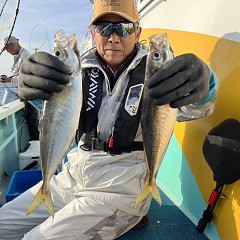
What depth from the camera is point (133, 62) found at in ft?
7.37

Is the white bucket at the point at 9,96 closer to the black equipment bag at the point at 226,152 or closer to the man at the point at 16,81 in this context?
the man at the point at 16,81

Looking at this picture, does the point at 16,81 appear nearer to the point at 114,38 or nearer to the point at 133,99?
the point at 114,38

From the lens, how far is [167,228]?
91.4 inches

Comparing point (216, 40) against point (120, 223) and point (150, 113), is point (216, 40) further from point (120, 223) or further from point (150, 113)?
point (120, 223)

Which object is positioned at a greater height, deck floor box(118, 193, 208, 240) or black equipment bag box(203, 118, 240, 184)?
black equipment bag box(203, 118, 240, 184)

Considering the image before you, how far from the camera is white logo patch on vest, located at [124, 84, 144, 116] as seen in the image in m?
2.17

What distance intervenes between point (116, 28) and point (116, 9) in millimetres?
150

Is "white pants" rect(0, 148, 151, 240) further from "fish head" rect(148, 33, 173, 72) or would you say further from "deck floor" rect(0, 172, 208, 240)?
"fish head" rect(148, 33, 173, 72)

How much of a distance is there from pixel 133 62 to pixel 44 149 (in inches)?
42.1

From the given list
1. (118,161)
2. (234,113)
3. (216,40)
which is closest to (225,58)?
(216,40)

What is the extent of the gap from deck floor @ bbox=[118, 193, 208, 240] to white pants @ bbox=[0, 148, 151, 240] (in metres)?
0.13

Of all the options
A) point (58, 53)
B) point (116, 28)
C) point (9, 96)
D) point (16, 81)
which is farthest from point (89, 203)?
point (9, 96)

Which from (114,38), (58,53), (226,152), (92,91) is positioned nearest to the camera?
(58,53)

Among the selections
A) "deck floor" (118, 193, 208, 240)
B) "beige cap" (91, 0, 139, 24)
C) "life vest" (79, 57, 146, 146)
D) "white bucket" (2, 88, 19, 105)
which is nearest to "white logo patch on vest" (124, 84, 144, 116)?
"life vest" (79, 57, 146, 146)
